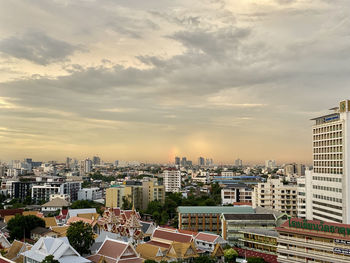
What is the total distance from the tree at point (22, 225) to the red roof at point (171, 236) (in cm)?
1524

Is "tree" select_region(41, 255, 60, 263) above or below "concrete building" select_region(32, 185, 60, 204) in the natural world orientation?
above

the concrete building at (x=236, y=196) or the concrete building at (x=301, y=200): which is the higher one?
the concrete building at (x=301, y=200)

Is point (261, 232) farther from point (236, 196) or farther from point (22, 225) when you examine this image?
point (236, 196)

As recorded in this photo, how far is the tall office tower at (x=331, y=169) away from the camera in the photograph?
40.5 metres

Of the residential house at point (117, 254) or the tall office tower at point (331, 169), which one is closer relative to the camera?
the residential house at point (117, 254)

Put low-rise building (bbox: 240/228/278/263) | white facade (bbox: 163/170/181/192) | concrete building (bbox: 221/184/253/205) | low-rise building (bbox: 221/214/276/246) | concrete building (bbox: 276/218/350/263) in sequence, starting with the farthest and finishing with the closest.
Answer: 1. white facade (bbox: 163/170/181/192)
2. concrete building (bbox: 221/184/253/205)
3. low-rise building (bbox: 221/214/276/246)
4. low-rise building (bbox: 240/228/278/263)
5. concrete building (bbox: 276/218/350/263)

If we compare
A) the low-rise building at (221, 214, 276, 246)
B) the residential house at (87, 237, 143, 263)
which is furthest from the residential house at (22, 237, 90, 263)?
the low-rise building at (221, 214, 276, 246)

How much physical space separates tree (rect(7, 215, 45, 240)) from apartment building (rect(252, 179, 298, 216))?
33409 millimetres

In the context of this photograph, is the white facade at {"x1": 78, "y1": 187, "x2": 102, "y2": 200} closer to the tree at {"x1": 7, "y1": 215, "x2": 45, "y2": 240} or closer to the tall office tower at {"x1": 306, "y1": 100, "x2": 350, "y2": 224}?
the tree at {"x1": 7, "y1": 215, "x2": 45, "y2": 240}

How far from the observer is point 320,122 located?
47312 mm

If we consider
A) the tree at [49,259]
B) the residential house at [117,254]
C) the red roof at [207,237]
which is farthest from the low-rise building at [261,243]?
the tree at [49,259]

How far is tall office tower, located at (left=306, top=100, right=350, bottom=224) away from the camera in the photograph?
40531mm

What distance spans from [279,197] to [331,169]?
51.1ft

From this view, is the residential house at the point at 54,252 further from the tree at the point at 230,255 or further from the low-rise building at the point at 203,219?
the low-rise building at the point at 203,219
